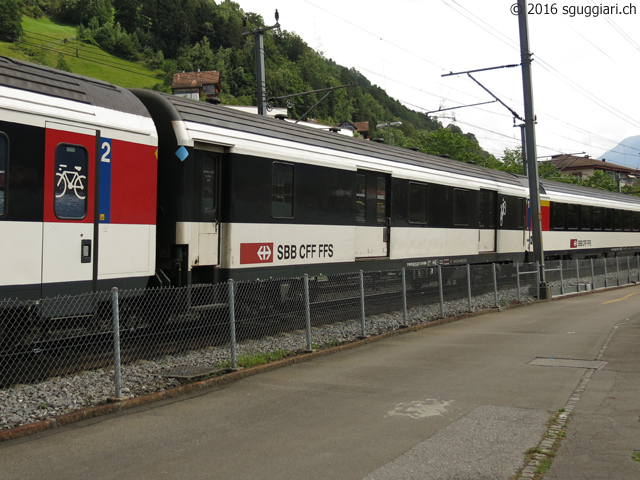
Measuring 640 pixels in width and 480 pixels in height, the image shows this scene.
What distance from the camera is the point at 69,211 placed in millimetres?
8391

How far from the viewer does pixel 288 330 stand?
1056cm

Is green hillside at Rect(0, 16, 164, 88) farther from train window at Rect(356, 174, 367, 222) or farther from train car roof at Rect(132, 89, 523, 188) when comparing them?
train window at Rect(356, 174, 367, 222)

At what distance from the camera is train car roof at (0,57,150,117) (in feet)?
26.3

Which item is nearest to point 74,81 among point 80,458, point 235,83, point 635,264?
point 80,458

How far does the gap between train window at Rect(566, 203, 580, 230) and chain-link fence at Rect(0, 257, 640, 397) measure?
48.8 feet

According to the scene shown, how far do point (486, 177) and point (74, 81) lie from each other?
15.1m

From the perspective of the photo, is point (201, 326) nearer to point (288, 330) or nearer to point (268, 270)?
point (288, 330)

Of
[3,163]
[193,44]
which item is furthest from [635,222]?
[193,44]

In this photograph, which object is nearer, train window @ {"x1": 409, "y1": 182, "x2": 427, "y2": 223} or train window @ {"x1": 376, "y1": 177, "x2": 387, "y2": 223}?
train window @ {"x1": 376, "y1": 177, "x2": 387, "y2": 223}

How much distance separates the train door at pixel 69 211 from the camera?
8.16m

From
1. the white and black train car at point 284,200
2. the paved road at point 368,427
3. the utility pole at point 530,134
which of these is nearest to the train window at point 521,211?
the utility pole at point 530,134

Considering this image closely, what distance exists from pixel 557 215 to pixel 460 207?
917cm

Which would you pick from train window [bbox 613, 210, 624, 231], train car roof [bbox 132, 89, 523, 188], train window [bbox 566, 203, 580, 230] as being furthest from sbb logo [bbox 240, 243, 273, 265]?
train window [bbox 613, 210, 624, 231]

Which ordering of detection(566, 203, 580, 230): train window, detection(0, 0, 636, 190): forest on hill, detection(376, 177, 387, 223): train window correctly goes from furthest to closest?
detection(0, 0, 636, 190): forest on hill → detection(566, 203, 580, 230): train window → detection(376, 177, 387, 223): train window
